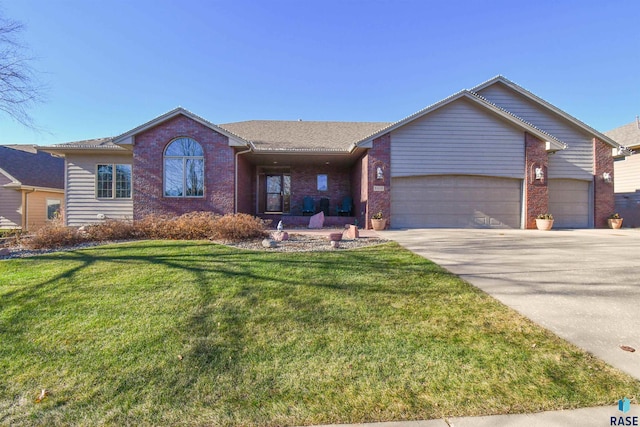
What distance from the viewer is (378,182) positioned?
36.0ft

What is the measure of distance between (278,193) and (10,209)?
14.6 meters

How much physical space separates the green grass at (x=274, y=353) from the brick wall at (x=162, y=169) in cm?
658

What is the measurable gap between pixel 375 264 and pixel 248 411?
11.6 ft

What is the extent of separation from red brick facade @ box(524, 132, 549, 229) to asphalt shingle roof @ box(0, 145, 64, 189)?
24.4 metres

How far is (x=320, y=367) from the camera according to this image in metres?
2.36

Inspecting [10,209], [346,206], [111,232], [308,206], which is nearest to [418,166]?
[346,206]

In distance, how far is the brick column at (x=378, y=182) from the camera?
10945mm

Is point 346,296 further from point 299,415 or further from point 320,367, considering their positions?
point 299,415

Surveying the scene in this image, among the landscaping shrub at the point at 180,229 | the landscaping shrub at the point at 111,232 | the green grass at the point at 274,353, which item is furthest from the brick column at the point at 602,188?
the landscaping shrub at the point at 111,232

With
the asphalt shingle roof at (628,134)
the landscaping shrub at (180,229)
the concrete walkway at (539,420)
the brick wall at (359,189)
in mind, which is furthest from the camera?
the asphalt shingle roof at (628,134)

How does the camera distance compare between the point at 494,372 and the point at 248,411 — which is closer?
the point at 248,411

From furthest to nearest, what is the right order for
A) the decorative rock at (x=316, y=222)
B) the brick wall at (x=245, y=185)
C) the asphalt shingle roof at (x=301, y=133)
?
1. the asphalt shingle roof at (x=301, y=133)
2. the brick wall at (x=245, y=185)
3. the decorative rock at (x=316, y=222)

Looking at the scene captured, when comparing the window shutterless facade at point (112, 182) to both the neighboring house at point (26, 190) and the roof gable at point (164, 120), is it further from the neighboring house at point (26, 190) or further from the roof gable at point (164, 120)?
the neighboring house at point (26, 190)

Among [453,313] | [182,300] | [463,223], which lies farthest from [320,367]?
[463,223]
